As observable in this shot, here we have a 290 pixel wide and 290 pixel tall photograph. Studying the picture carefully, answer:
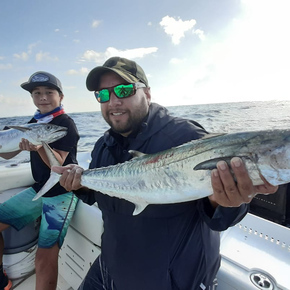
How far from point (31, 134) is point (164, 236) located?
2.36 metres

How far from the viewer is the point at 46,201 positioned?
244 centimetres

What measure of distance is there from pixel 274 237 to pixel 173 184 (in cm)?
132

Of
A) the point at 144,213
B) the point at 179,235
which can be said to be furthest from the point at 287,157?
the point at 144,213

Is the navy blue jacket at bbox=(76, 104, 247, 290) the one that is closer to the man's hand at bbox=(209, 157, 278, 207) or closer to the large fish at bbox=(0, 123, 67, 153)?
the man's hand at bbox=(209, 157, 278, 207)

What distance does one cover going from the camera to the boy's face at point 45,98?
2.70m

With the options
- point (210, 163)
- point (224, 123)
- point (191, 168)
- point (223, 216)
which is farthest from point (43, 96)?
point (224, 123)

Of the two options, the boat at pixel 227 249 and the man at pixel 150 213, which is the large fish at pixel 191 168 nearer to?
the man at pixel 150 213

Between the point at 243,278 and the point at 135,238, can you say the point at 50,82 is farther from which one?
the point at 243,278

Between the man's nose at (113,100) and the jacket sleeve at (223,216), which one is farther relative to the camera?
the man's nose at (113,100)

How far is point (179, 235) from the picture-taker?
1.37m

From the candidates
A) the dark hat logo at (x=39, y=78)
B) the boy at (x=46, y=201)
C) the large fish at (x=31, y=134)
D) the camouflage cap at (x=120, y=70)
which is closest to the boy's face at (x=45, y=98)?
the boy at (x=46, y=201)

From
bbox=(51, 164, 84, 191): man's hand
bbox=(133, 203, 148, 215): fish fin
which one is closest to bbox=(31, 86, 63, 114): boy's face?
bbox=(51, 164, 84, 191): man's hand

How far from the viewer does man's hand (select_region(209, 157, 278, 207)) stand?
1061mm

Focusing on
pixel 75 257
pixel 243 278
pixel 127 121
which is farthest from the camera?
pixel 75 257
